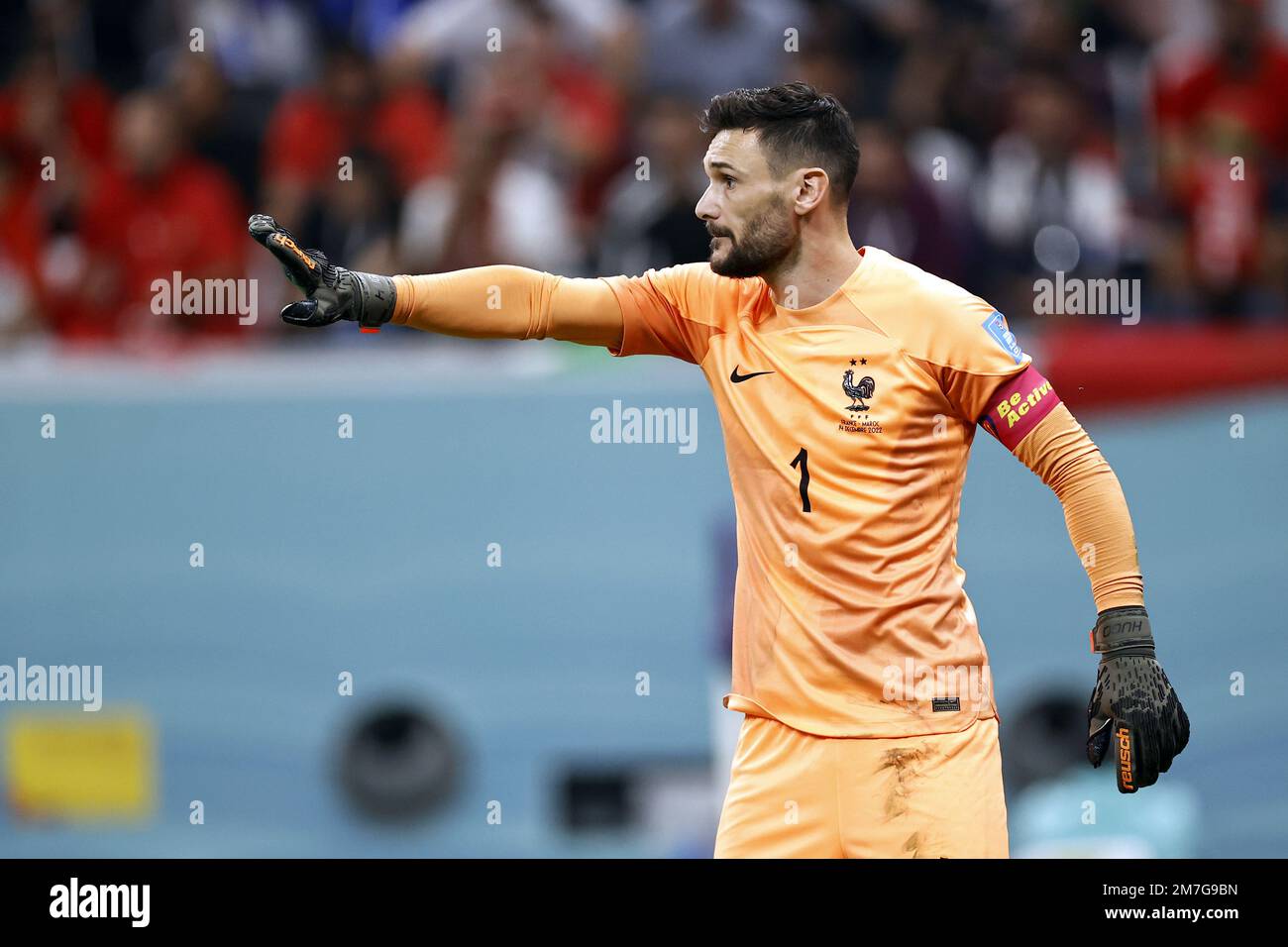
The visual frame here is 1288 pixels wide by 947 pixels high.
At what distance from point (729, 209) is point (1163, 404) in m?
4.30

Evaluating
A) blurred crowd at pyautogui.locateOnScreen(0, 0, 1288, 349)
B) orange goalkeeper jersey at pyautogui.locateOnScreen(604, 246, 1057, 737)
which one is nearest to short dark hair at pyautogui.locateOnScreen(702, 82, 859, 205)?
orange goalkeeper jersey at pyautogui.locateOnScreen(604, 246, 1057, 737)

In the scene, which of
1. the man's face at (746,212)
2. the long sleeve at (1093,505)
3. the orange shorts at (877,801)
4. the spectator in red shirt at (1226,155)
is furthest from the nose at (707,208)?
the spectator in red shirt at (1226,155)

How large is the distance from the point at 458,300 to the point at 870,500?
1254 mm

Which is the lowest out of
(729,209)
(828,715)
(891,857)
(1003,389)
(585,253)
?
(891,857)

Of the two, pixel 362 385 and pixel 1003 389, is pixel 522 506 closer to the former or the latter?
pixel 362 385

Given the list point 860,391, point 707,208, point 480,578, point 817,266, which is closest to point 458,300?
point 707,208

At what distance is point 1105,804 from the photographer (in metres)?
7.66

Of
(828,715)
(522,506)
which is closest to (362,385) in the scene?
(522,506)

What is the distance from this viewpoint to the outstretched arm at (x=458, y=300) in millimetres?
5160

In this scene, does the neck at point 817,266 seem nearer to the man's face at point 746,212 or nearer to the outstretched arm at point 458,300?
the man's face at point 746,212

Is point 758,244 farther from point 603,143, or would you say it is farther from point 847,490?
point 603,143

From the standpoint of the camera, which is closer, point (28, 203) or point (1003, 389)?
point (1003, 389)

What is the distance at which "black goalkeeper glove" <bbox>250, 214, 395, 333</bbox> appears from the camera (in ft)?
16.7

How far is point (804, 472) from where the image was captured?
17.1 feet
